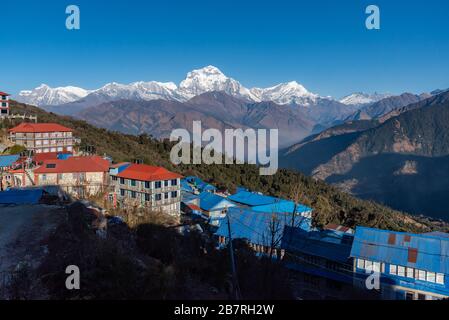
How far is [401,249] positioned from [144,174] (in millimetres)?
18510

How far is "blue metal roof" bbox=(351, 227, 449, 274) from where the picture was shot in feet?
65.0

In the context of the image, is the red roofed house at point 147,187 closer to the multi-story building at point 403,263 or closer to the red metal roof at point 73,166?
the red metal roof at point 73,166

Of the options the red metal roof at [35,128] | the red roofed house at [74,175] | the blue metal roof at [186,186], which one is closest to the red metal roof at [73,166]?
the red roofed house at [74,175]

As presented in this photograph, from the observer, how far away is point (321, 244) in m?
23.4

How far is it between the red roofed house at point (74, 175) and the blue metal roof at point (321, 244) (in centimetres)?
1371

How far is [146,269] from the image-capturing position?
983 cm

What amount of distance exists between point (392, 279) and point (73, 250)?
56.1ft

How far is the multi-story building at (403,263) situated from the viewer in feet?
63.5

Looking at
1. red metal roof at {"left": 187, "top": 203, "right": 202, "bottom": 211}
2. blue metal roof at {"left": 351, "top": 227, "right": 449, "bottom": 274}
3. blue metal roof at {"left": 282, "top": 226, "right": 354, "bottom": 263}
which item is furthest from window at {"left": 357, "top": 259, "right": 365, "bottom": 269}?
red metal roof at {"left": 187, "top": 203, "right": 202, "bottom": 211}

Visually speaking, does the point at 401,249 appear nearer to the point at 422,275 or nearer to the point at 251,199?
the point at 422,275

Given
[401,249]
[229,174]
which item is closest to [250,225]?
[401,249]
